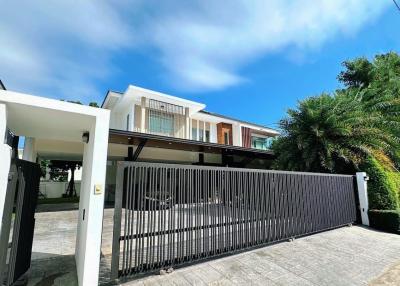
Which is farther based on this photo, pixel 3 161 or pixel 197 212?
pixel 197 212

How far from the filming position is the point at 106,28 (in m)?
6.83

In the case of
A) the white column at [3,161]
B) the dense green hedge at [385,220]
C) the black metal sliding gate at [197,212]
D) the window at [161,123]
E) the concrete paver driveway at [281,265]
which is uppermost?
the window at [161,123]

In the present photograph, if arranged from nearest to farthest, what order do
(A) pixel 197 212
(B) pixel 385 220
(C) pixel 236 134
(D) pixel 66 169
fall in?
1. (A) pixel 197 212
2. (B) pixel 385 220
3. (C) pixel 236 134
4. (D) pixel 66 169

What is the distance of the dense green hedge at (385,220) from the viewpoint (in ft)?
25.5

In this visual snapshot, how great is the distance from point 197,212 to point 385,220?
7.62 meters

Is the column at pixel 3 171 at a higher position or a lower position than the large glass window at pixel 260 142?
lower

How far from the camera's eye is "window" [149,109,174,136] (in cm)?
1410

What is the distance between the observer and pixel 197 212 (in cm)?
459

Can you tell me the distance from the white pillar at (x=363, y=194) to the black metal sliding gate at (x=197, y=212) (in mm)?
3308

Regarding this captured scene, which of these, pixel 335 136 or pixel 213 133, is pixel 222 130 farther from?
pixel 335 136

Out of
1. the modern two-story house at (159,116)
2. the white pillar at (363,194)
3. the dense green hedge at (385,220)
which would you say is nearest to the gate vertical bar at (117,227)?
the modern two-story house at (159,116)

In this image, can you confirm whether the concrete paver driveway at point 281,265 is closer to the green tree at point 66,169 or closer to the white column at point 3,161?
the white column at point 3,161

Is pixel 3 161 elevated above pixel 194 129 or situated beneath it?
situated beneath

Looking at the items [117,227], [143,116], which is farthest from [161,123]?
[117,227]
